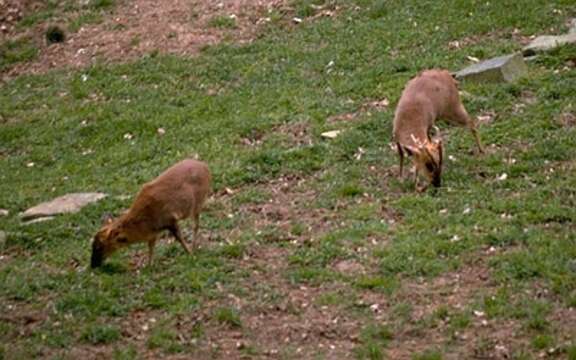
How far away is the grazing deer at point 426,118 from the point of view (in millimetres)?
12445

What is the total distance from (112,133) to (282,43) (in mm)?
3574

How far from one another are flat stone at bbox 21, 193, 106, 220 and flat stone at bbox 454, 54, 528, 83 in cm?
508

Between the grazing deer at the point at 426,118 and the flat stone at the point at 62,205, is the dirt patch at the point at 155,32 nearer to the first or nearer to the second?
the flat stone at the point at 62,205

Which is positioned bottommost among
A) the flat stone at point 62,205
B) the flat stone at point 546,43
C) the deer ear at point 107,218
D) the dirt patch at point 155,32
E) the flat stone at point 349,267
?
the dirt patch at point 155,32

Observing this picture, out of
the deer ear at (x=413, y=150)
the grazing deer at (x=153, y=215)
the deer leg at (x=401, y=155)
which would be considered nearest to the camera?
the grazing deer at (x=153, y=215)

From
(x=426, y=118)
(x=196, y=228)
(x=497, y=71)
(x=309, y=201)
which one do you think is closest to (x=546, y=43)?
(x=497, y=71)

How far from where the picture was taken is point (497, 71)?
50.6 feet

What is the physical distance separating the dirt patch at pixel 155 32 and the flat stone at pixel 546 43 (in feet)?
15.6

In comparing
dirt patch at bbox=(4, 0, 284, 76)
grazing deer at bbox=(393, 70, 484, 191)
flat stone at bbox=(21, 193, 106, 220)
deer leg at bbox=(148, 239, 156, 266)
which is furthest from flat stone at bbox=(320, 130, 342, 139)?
dirt patch at bbox=(4, 0, 284, 76)

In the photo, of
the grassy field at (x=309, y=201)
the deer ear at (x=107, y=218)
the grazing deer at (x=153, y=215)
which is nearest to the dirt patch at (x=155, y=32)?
the grassy field at (x=309, y=201)

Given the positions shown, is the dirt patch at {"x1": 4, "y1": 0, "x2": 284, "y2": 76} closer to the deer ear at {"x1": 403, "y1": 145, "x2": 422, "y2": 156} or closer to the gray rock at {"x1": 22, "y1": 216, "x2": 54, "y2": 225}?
the gray rock at {"x1": 22, "y1": 216, "x2": 54, "y2": 225}

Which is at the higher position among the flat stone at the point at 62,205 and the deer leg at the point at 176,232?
the deer leg at the point at 176,232

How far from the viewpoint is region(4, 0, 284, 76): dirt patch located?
19.3m

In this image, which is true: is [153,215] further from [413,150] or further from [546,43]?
[546,43]
